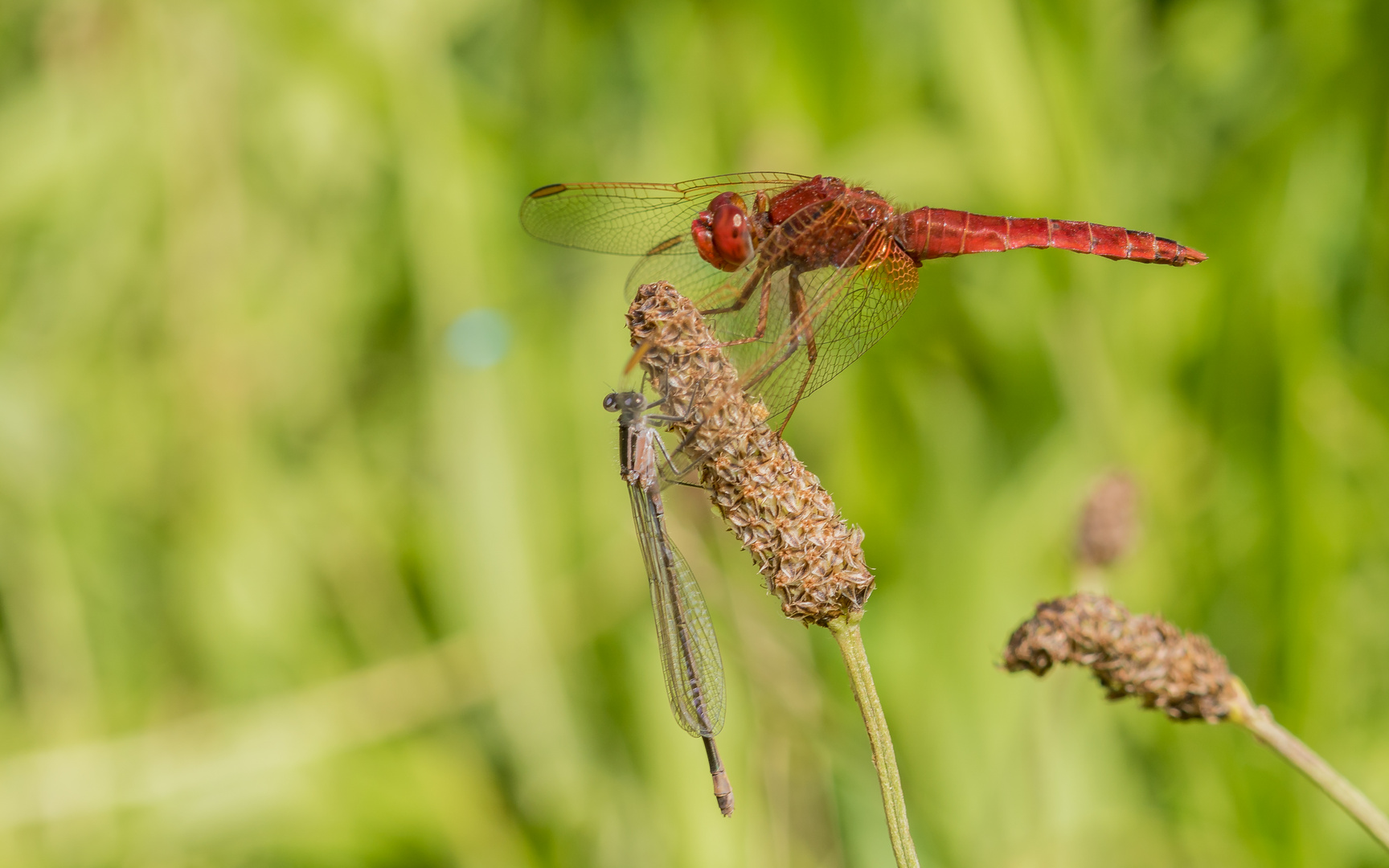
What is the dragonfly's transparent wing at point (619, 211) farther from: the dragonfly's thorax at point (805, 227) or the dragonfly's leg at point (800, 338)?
Result: the dragonfly's leg at point (800, 338)

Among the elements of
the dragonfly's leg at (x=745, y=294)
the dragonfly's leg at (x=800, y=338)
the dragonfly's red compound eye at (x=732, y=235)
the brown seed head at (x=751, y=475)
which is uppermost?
the dragonfly's red compound eye at (x=732, y=235)

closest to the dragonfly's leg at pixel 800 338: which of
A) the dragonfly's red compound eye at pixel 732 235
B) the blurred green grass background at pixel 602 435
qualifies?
the dragonfly's red compound eye at pixel 732 235

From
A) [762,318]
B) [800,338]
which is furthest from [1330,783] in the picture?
[762,318]

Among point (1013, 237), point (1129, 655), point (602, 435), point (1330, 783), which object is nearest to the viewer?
point (1330, 783)

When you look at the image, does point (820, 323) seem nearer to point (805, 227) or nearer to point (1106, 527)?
point (805, 227)

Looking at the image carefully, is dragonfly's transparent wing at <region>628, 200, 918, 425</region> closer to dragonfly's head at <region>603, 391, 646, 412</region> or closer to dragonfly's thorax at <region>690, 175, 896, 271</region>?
dragonfly's thorax at <region>690, 175, 896, 271</region>

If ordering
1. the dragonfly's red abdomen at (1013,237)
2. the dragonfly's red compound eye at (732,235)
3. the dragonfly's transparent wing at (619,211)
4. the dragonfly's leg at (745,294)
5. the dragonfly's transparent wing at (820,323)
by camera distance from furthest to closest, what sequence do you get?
the dragonfly's transparent wing at (619,211), the dragonfly's red abdomen at (1013,237), the dragonfly's red compound eye at (732,235), the dragonfly's leg at (745,294), the dragonfly's transparent wing at (820,323)
